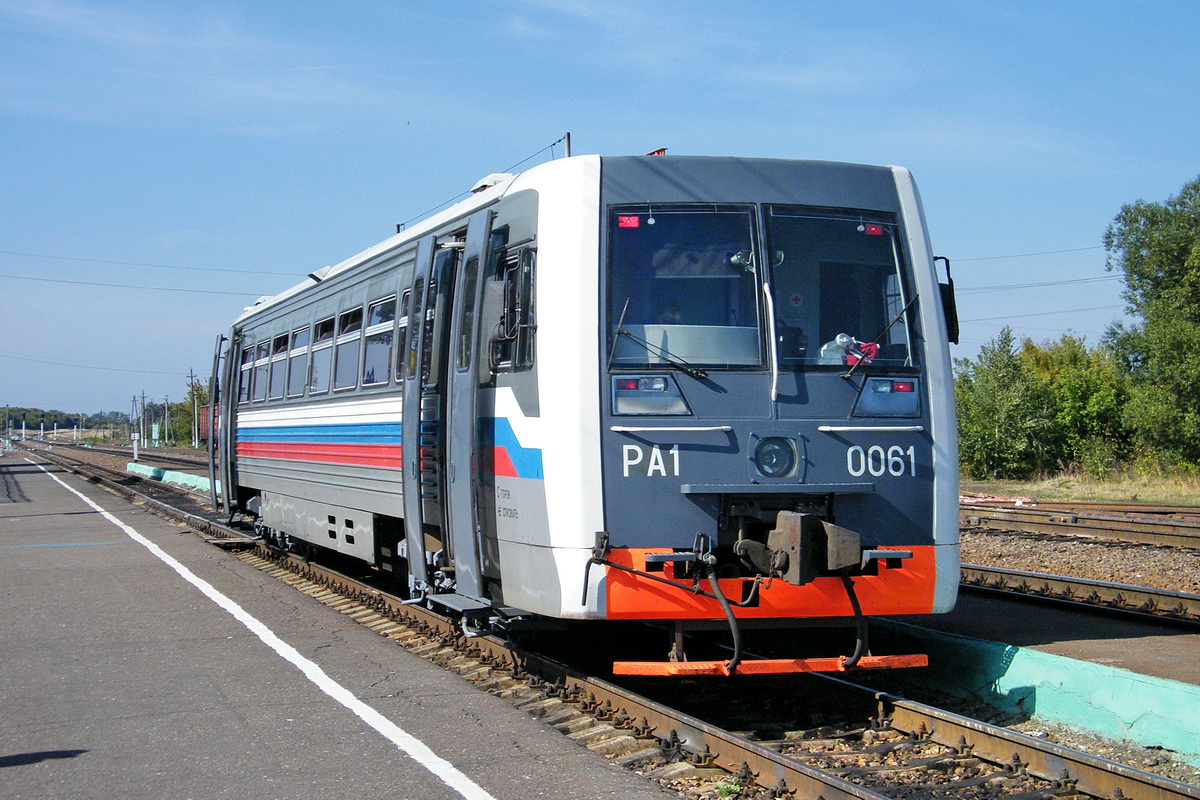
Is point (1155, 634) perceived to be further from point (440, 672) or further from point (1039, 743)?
point (440, 672)

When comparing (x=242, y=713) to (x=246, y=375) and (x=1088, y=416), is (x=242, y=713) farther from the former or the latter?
(x=1088, y=416)

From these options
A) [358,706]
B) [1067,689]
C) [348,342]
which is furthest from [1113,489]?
[358,706]

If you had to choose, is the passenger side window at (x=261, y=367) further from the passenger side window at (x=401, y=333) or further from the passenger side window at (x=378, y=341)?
→ the passenger side window at (x=401, y=333)

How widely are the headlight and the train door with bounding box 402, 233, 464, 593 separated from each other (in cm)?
276

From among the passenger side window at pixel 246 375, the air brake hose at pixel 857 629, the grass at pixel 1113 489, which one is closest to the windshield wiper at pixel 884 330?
the air brake hose at pixel 857 629

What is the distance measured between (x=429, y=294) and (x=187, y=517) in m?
16.1

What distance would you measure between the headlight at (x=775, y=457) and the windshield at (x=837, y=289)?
477 millimetres

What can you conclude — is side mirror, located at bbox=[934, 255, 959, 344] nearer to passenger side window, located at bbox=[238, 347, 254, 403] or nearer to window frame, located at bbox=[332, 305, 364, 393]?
window frame, located at bbox=[332, 305, 364, 393]

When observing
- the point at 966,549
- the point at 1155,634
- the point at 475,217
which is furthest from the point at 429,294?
the point at 966,549

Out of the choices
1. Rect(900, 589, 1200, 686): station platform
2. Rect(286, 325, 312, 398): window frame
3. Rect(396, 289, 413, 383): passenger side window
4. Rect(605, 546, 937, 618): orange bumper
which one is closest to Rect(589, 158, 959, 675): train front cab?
Rect(605, 546, 937, 618): orange bumper

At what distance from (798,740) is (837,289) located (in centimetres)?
264

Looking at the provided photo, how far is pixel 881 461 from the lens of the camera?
6527mm

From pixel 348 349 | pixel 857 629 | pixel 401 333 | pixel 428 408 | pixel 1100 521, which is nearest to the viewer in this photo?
pixel 857 629

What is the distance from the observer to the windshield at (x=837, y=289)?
21.7 ft
